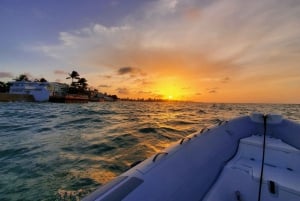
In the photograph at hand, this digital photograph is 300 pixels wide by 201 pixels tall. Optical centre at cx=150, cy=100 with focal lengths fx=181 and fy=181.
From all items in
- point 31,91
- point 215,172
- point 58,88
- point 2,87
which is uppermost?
point 58,88

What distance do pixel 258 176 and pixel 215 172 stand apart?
0.53 m

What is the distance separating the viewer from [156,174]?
1720mm

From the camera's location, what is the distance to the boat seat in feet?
7.11

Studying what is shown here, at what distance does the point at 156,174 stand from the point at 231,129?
8.90 ft

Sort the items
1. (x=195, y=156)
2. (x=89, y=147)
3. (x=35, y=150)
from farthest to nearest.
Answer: (x=89, y=147) < (x=35, y=150) < (x=195, y=156)

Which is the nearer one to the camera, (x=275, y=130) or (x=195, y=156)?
(x=195, y=156)

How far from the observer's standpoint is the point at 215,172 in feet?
8.32

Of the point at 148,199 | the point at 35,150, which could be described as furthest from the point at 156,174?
the point at 35,150

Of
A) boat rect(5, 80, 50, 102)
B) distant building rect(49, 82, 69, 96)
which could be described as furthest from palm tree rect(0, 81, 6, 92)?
distant building rect(49, 82, 69, 96)

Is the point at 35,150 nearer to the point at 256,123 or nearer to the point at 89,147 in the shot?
the point at 89,147

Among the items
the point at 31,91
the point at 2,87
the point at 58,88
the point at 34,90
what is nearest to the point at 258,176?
the point at 34,90

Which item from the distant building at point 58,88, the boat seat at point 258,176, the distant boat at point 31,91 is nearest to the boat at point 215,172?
the boat seat at point 258,176

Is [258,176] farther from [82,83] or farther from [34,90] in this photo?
[82,83]

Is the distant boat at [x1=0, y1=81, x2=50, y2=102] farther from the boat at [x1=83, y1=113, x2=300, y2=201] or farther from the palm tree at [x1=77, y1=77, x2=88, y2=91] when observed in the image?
the boat at [x1=83, y1=113, x2=300, y2=201]
